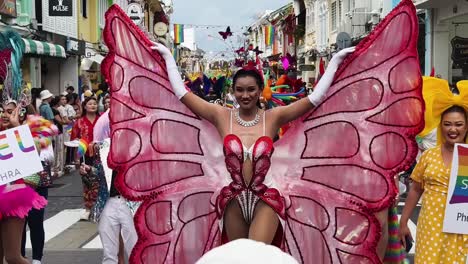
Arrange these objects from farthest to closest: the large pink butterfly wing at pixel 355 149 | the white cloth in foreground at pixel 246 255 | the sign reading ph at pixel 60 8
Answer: the sign reading ph at pixel 60 8 → the large pink butterfly wing at pixel 355 149 → the white cloth in foreground at pixel 246 255

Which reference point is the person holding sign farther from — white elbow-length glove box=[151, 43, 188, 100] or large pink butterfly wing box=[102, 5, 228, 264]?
white elbow-length glove box=[151, 43, 188, 100]

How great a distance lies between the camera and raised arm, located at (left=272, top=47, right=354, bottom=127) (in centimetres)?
452

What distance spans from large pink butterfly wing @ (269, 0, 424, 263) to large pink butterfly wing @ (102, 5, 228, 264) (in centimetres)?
50

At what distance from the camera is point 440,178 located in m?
4.64

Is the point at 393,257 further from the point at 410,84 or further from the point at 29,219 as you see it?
the point at 29,219

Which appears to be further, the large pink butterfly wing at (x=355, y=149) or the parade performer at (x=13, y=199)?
the parade performer at (x=13, y=199)

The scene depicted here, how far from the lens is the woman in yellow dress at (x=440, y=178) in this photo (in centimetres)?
459

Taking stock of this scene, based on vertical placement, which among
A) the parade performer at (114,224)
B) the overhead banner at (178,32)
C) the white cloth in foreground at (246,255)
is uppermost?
the overhead banner at (178,32)

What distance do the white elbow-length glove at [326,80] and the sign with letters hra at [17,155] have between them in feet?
7.18

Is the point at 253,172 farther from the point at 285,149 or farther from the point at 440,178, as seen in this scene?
the point at 440,178

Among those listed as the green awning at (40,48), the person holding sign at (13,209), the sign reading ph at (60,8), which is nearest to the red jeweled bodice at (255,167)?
the person holding sign at (13,209)

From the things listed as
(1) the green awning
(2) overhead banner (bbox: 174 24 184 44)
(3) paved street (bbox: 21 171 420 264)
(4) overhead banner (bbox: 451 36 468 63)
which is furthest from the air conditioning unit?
(2) overhead banner (bbox: 174 24 184 44)

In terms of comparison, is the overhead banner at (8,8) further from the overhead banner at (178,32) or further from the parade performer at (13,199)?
the overhead banner at (178,32)

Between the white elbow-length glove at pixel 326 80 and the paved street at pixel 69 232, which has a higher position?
the white elbow-length glove at pixel 326 80
